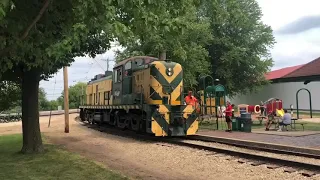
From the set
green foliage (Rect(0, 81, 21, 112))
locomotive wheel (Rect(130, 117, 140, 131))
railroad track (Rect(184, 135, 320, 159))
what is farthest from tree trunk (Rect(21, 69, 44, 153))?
A: railroad track (Rect(184, 135, 320, 159))

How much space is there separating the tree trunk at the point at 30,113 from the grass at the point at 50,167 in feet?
1.46

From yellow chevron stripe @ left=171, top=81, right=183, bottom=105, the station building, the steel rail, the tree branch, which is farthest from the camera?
the station building

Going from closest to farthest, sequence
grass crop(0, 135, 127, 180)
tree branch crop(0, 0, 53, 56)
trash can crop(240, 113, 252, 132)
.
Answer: tree branch crop(0, 0, 53, 56)
grass crop(0, 135, 127, 180)
trash can crop(240, 113, 252, 132)

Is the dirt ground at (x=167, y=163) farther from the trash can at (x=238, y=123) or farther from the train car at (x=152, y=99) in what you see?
the trash can at (x=238, y=123)

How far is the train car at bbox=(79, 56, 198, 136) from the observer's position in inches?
634

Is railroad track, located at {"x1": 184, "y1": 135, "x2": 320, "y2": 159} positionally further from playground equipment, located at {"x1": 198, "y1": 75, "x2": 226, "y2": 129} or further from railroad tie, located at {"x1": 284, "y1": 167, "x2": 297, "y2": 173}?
playground equipment, located at {"x1": 198, "y1": 75, "x2": 226, "y2": 129}

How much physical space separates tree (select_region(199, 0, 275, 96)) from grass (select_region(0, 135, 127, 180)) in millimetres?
26190

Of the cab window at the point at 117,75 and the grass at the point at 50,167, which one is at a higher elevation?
the cab window at the point at 117,75

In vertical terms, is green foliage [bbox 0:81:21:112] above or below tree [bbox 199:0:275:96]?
below

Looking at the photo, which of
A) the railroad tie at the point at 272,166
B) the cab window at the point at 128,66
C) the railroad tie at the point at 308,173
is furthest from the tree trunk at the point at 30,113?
the railroad tie at the point at 308,173

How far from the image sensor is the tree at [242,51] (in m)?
36.5

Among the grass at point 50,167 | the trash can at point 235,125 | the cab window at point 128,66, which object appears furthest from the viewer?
the cab window at point 128,66

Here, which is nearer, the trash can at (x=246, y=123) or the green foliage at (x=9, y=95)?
the green foliage at (x=9, y=95)

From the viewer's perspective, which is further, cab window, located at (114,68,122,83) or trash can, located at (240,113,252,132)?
cab window, located at (114,68,122,83)
